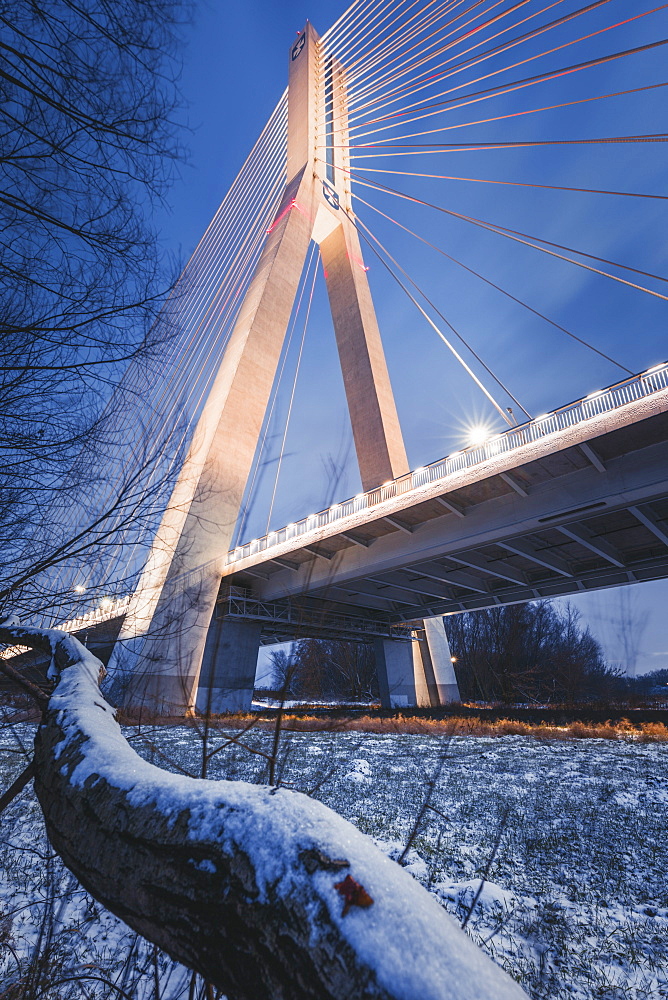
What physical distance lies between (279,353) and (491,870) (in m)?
21.9

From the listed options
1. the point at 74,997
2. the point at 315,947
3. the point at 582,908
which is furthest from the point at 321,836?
the point at 582,908

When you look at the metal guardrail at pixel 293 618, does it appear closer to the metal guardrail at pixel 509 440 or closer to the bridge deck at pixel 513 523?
the bridge deck at pixel 513 523

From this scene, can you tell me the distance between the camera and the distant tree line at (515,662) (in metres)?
7.64

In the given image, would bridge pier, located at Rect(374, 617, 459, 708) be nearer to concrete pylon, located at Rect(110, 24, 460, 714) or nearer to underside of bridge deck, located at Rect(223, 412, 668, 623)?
concrete pylon, located at Rect(110, 24, 460, 714)

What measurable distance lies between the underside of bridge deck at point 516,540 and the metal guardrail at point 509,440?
0.67 m

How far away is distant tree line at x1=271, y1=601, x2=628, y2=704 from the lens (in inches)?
301

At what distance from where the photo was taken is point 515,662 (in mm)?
8312

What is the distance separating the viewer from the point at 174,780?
1191mm

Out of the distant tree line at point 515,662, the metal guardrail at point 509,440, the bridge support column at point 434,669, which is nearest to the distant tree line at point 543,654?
the distant tree line at point 515,662

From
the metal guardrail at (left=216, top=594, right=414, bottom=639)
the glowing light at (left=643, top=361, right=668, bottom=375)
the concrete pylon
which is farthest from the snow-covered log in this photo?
the metal guardrail at (left=216, top=594, right=414, bottom=639)

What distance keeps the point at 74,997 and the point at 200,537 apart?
17328 millimetres

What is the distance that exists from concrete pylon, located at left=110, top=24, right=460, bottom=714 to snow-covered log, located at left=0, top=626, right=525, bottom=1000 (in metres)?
16.6

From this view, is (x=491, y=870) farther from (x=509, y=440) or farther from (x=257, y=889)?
(x=509, y=440)

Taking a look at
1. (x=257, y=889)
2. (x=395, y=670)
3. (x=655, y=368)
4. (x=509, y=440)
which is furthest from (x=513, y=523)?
(x=395, y=670)
